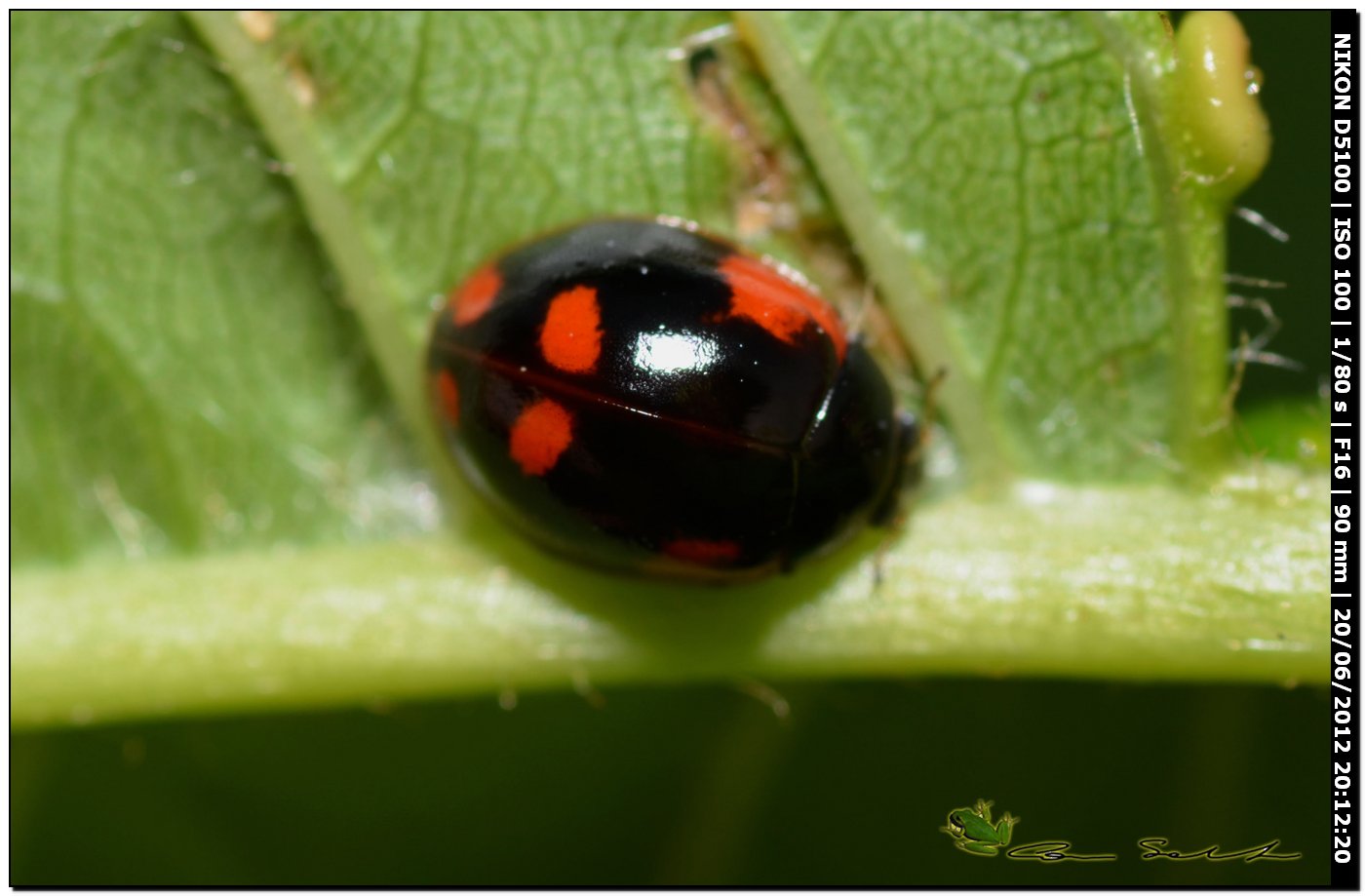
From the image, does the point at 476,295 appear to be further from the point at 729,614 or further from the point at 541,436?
the point at 729,614

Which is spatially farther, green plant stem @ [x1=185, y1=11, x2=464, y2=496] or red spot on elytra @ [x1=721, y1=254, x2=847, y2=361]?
green plant stem @ [x1=185, y1=11, x2=464, y2=496]

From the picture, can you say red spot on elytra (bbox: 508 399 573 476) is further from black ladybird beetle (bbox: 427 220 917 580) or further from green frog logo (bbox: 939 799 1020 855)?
green frog logo (bbox: 939 799 1020 855)

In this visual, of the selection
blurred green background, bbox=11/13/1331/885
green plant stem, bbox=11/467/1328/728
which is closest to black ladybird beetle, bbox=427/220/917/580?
green plant stem, bbox=11/467/1328/728

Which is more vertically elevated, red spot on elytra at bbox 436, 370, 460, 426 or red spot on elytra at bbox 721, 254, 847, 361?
red spot on elytra at bbox 721, 254, 847, 361

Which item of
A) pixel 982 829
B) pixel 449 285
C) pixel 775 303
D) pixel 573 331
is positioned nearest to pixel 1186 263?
pixel 775 303

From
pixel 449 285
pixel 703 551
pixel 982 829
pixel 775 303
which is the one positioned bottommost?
pixel 982 829

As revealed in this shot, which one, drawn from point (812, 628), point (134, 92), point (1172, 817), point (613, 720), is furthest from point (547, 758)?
point (134, 92)

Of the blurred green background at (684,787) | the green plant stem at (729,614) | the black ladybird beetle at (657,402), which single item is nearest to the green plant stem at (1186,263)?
the green plant stem at (729,614)
